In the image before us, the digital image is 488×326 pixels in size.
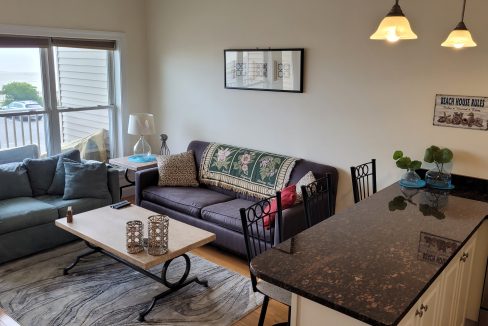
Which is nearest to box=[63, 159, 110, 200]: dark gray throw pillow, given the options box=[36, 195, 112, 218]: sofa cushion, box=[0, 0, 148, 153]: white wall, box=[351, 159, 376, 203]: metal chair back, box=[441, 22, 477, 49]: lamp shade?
box=[36, 195, 112, 218]: sofa cushion

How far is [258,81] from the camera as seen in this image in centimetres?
456

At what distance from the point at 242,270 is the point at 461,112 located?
2.17 m

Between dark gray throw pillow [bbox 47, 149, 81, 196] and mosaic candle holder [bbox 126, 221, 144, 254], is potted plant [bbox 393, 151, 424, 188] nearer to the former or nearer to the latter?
mosaic candle holder [bbox 126, 221, 144, 254]

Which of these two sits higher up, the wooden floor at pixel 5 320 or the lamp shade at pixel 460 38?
the lamp shade at pixel 460 38

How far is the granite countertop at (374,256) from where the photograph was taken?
1.66 meters

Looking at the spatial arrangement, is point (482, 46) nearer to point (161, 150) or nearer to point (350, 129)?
point (350, 129)

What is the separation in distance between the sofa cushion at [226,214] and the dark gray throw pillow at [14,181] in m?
1.79

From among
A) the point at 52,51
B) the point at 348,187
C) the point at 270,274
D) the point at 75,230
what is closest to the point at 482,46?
the point at 348,187

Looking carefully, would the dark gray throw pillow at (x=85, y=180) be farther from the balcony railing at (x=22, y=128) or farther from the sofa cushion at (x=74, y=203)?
the balcony railing at (x=22, y=128)

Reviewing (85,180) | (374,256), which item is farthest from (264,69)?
(374,256)

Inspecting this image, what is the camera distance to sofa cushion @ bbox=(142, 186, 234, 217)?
4293mm

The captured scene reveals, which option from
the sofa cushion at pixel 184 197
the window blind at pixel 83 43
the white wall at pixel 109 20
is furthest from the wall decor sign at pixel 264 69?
the window blind at pixel 83 43

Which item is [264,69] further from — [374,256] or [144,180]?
[374,256]

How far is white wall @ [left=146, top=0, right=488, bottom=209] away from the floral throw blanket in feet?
0.62
